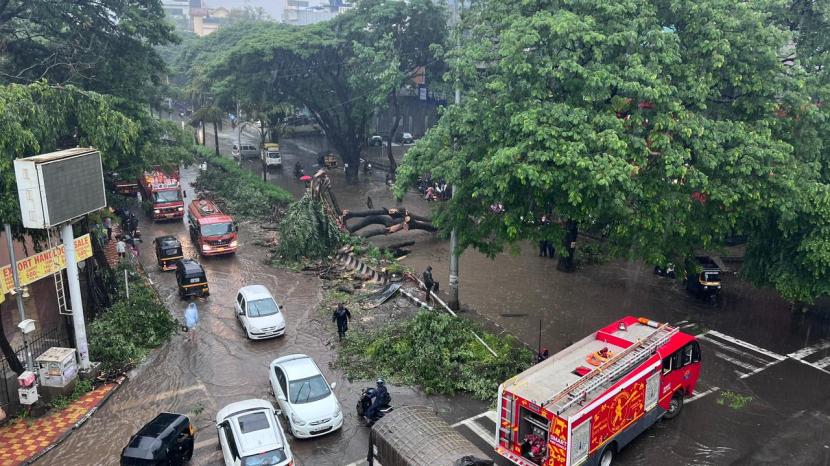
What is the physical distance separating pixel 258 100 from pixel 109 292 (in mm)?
24351

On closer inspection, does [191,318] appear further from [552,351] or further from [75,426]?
[552,351]

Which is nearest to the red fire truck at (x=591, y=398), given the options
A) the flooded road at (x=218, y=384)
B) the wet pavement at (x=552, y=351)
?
the wet pavement at (x=552, y=351)

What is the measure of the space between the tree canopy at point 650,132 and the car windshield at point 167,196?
22.0 metres

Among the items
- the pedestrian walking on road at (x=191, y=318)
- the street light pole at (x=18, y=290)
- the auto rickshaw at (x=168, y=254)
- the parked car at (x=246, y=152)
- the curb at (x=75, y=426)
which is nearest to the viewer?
the curb at (x=75, y=426)

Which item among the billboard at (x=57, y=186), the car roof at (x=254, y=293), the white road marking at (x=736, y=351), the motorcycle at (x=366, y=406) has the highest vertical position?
the billboard at (x=57, y=186)

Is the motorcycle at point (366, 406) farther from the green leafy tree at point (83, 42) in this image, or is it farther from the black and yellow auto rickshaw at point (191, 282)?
the green leafy tree at point (83, 42)

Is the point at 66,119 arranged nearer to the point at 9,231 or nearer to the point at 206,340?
the point at 9,231

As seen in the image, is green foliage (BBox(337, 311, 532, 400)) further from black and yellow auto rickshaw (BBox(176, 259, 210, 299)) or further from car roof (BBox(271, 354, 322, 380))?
black and yellow auto rickshaw (BBox(176, 259, 210, 299))

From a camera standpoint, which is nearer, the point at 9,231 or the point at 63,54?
the point at 9,231

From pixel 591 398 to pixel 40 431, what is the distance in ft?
42.8

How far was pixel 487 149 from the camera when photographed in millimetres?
19125

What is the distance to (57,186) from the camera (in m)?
16.0

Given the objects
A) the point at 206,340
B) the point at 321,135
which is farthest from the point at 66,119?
the point at 321,135

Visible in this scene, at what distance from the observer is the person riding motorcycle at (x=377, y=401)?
15711 millimetres
